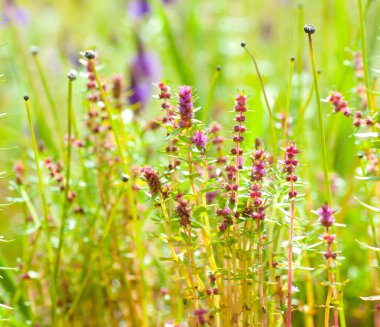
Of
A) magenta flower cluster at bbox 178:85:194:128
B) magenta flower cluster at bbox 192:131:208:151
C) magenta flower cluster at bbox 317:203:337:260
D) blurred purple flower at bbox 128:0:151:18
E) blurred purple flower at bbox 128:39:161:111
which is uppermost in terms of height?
blurred purple flower at bbox 128:0:151:18

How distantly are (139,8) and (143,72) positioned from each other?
328mm

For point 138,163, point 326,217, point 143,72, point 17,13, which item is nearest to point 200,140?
point 326,217

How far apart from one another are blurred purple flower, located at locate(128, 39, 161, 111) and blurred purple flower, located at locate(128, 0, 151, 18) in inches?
7.4

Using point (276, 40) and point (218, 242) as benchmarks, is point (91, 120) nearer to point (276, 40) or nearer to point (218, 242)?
point (218, 242)

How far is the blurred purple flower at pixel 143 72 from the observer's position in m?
1.90

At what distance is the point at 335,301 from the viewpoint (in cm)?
63

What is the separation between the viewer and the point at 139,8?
2.23m

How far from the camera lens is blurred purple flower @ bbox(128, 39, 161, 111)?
190 cm

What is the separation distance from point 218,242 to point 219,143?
22 cm

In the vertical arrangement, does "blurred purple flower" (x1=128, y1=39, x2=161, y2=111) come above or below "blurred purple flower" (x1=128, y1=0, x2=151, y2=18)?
below

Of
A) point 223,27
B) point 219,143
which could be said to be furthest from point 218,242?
point 223,27

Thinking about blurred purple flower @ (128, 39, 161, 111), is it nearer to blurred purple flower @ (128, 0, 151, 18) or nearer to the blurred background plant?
the blurred background plant

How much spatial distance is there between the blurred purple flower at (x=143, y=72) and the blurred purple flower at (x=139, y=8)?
19 cm

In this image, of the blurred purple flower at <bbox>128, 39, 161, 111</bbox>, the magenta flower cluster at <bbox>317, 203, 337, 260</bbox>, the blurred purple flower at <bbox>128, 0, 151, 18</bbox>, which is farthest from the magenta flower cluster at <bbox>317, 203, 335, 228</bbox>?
the blurred purple flower at <bbox>128, 0, 151, 18</bbox>
